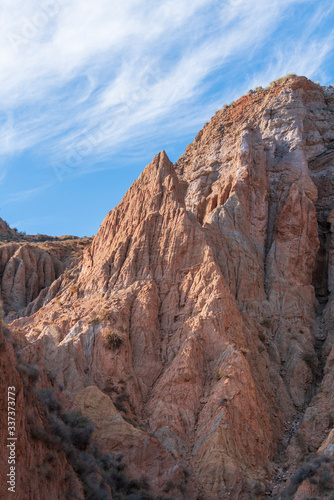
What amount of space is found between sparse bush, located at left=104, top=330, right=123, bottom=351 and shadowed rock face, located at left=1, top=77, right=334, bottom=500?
0.07 meters

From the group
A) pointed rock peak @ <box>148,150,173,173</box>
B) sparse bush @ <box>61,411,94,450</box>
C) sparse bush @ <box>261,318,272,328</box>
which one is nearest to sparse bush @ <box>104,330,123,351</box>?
sparse bush @ <box>61,411,94,450</box>

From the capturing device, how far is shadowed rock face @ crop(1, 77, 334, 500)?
25.7 m

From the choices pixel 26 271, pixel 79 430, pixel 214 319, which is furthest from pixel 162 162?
pixel 79 430

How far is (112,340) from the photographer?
29.9 m

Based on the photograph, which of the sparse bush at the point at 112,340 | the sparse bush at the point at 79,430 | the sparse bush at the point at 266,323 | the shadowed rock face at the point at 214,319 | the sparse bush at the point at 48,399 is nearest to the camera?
the sparse bush at the point at 48,399

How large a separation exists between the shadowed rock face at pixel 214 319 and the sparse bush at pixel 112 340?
7cm

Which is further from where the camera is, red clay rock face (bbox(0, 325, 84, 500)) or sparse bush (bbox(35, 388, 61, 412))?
sparse bush (bbox(35, 388, 61, 412))

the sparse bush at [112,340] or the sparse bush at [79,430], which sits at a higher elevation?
the sparse bush at [112,340]

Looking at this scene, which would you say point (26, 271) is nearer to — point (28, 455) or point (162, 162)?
point (162, 162)

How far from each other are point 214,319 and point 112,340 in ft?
18.1

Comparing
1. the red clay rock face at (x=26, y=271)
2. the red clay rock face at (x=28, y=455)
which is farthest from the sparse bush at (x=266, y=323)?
the red clay rock face at (x=28, y=455)

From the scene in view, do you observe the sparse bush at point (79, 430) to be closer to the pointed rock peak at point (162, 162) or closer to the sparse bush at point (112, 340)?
the sparse bush at point (112, 340)

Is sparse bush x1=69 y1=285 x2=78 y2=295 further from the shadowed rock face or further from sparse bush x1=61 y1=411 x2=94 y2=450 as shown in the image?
sparse bush x1=61 y1=411 x2=94 y2=450

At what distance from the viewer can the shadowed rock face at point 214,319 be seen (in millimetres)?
25719
